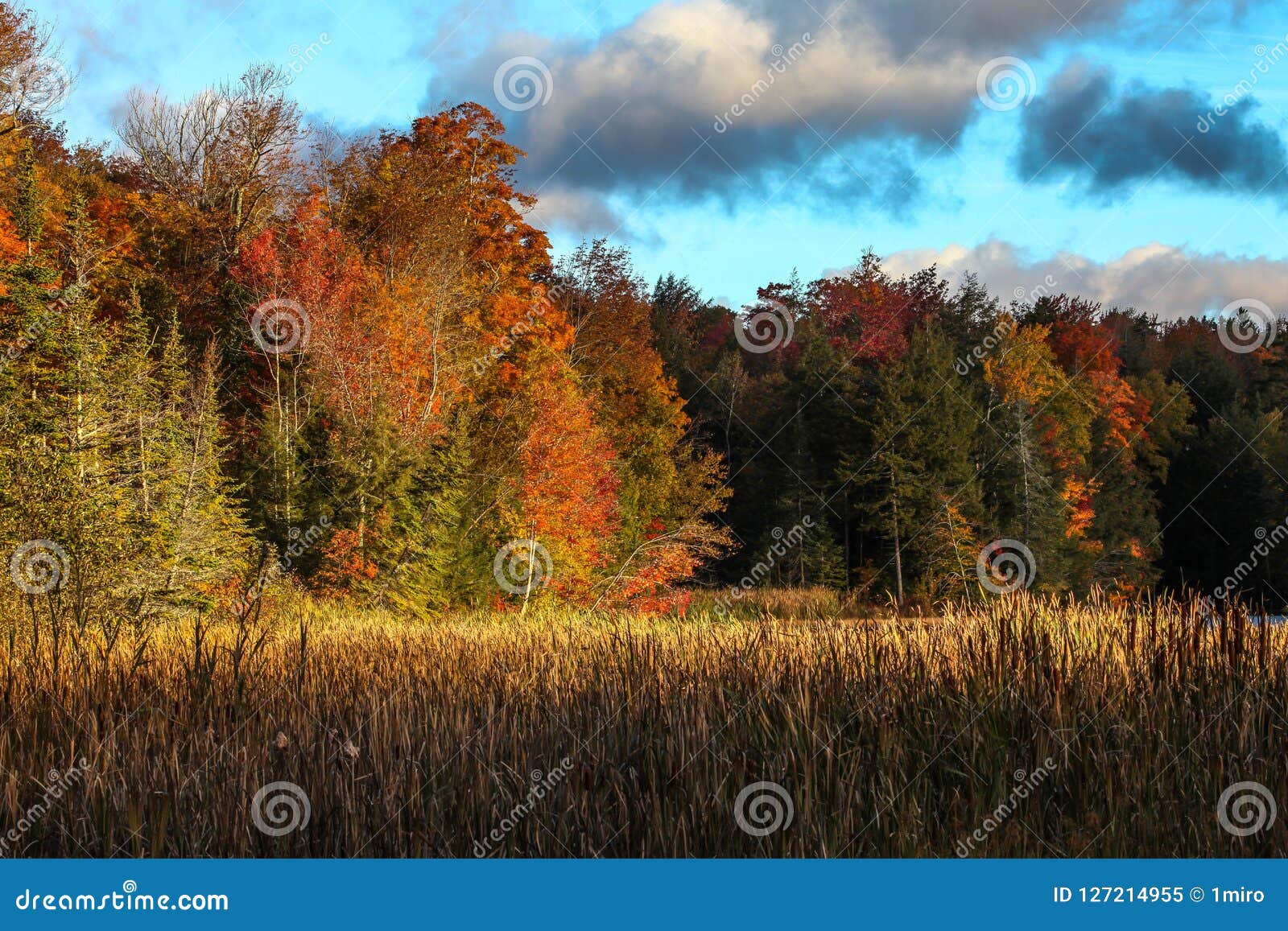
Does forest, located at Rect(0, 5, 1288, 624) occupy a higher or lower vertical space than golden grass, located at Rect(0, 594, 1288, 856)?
higher

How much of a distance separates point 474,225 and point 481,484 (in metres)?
10.5

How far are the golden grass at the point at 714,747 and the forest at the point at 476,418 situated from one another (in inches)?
49.7

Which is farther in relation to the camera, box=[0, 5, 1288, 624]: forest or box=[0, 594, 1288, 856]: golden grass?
box=[0, 5, 1288, 624]: forest

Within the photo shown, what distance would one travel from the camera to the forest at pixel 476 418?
61.2 ft

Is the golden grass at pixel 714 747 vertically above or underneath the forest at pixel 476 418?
underneath

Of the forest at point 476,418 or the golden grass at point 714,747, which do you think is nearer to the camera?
the golden grass at point 714,747

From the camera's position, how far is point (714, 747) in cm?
569

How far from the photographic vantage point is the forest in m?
18.6

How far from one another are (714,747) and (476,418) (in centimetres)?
2414

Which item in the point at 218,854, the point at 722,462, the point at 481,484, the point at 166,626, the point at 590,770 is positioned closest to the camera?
the point at 218,854

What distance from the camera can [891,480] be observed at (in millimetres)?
42312

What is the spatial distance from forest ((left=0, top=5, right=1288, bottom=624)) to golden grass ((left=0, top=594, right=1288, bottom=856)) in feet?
4.14

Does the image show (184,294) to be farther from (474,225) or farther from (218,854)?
(218,854)

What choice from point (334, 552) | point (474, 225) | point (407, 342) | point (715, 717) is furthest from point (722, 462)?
point (715, 717)
